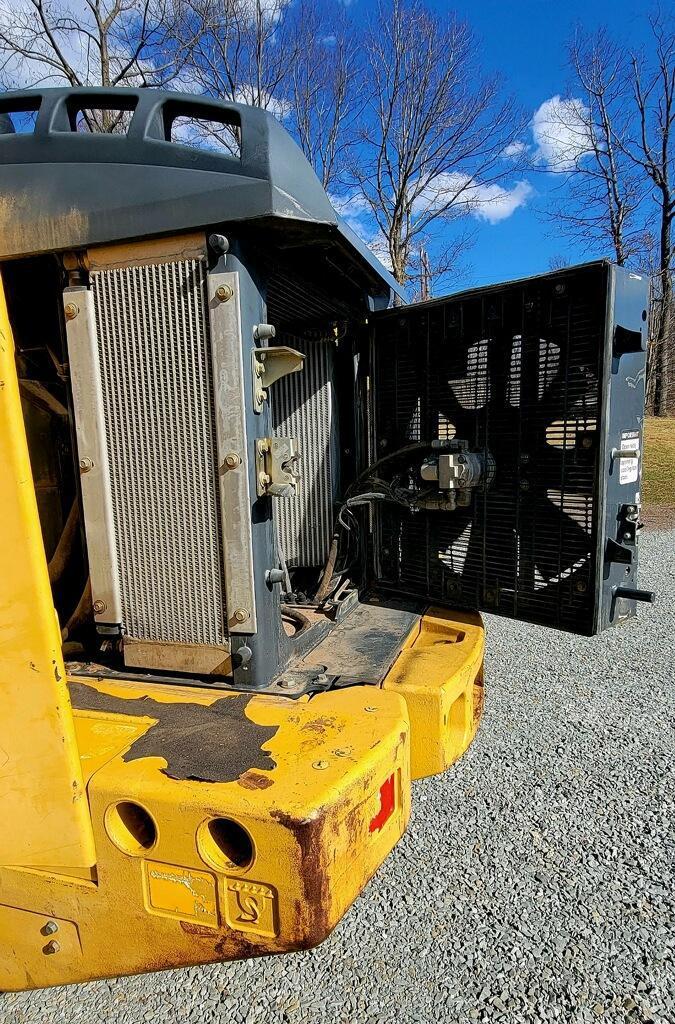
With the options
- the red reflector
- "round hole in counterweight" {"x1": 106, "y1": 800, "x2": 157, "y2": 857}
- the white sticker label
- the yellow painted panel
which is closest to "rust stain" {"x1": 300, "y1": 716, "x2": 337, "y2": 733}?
the red reflector

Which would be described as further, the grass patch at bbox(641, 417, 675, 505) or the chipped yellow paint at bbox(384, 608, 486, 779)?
the grass patch at bbox(641, 417, 675, 505)

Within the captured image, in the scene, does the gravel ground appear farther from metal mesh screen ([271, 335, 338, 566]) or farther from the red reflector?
metal mesh screen ([271, 335, 338, 566])

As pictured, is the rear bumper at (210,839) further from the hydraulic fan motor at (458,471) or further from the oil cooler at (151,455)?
the hydraulic fan motor at (458,471)

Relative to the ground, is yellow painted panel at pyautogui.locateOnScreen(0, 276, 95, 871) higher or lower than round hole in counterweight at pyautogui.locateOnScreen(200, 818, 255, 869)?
higher

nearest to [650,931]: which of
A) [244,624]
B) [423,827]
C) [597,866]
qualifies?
[597,866]

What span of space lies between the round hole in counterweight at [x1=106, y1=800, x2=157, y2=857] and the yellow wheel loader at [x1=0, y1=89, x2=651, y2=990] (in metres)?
0.01

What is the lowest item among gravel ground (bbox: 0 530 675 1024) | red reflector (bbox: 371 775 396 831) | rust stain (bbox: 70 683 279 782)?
gravel ground (bbox: 0 530 675 1024)

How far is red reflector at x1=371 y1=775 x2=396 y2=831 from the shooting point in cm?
148

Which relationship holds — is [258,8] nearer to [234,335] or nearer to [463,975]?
[234,335]

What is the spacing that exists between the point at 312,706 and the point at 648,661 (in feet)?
11.9

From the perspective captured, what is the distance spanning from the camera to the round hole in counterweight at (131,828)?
139 cm

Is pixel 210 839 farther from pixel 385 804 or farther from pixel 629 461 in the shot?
pixel 629 461

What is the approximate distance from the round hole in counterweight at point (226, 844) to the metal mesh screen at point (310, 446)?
179 centimetres

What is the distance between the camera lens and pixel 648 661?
450 centimetres
